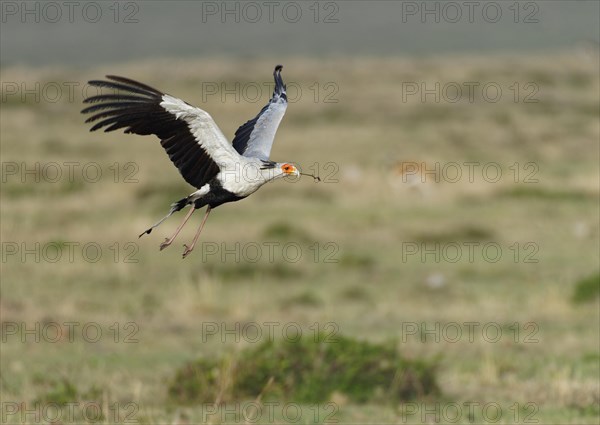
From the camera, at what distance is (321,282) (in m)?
18.4

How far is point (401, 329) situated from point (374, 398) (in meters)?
4.05

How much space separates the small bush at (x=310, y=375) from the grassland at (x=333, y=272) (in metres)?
0.21

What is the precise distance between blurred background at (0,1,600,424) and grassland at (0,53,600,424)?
5 cm

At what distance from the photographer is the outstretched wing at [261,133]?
8031 millimetres

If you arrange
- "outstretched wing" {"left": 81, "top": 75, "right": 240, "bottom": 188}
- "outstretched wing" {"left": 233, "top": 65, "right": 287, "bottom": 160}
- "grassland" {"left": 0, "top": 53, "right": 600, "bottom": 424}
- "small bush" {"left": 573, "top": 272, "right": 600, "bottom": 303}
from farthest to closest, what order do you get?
1. "small bush" {"left": 573, "top": 272, "right": 600, "bottom": 303}
2. "grassland" {"left": 0, "top": 53, "right": 600, "bottom": 424}
3. "outstretched wing" {"left": 233, "top": 65, "right": 287, "bottom": 160}
4. "outstretched wing" {"left": 81, "top": 75, "right": 240, "bottom": 188}

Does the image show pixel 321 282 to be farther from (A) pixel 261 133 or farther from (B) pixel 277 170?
(B) pixel 277 170

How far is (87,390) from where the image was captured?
36.1ft

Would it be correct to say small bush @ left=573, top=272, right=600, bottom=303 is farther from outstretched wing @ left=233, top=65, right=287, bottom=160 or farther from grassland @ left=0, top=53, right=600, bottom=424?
outstretched wing @ left=233, top=65, right=287, bottom=160

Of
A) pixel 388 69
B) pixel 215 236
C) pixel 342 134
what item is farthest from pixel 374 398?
pixel 388 69

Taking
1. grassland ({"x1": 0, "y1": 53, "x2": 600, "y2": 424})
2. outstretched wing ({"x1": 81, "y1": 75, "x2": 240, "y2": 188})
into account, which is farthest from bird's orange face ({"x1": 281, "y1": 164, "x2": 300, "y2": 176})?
grassland ({"x1": 0, "y1": 53, "x2": 600, "y2": 424})

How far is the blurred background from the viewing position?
1084 centimetres

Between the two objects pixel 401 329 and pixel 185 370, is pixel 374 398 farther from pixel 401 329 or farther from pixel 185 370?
pixel 401 329

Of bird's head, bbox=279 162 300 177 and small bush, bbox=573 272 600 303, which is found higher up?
bird's head, bbox=279 162 300 177

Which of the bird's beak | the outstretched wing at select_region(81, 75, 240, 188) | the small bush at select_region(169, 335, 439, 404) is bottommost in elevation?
the small bush at select_region(169, 335, 439, 404)
